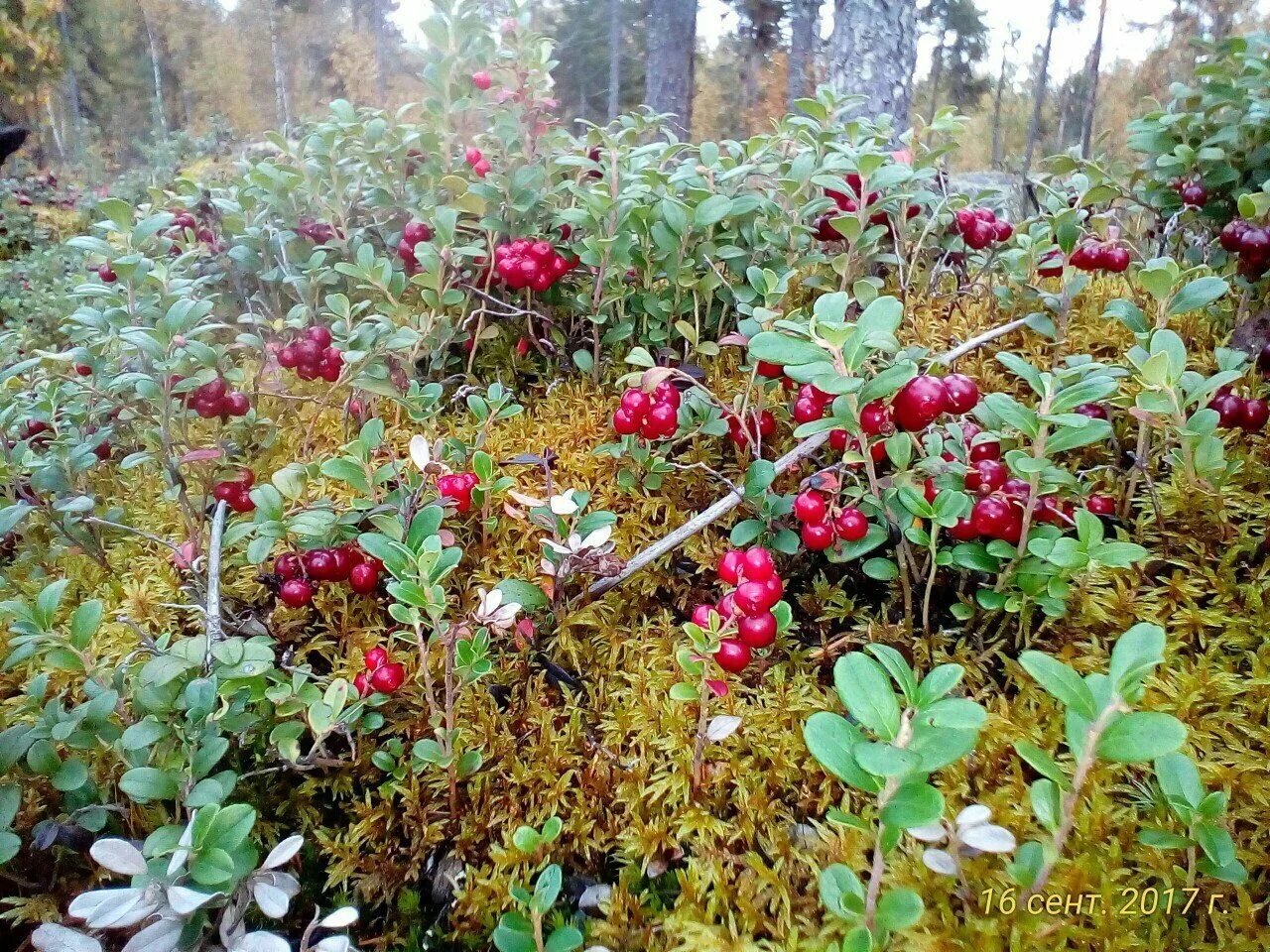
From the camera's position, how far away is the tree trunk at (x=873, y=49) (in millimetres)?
3998

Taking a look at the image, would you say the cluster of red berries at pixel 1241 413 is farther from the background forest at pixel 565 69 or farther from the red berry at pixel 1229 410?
the background forest at pixel 565 69

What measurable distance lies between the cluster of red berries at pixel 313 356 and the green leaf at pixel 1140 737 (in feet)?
6.45

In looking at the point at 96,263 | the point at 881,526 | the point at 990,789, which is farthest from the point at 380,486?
the point at 96,263

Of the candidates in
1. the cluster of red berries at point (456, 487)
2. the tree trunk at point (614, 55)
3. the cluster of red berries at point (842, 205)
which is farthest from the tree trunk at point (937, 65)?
the cluster of red berries at point (456, 487)

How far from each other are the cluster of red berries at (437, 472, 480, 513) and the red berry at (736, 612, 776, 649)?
747 mm

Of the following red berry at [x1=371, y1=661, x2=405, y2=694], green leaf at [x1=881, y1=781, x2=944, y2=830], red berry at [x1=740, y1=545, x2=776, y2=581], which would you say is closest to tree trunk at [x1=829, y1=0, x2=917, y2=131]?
red berry at [x1=740, y1=545, x2=776, y2=581]

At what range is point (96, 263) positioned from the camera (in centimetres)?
280

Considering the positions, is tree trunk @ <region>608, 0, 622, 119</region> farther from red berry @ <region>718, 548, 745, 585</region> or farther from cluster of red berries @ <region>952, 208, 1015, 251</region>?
Result: red berry @ <region>718, 548, 745, 585</region>

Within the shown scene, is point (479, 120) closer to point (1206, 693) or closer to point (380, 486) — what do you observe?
point (380, 486)

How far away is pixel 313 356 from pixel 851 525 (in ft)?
5.24

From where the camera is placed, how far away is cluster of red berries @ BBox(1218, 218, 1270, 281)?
182 cm

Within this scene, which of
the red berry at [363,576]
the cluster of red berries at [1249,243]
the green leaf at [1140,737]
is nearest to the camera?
the green leaf at [1140,737]

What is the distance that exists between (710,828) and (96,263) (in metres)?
3.14

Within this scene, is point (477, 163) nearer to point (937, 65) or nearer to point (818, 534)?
point (818, 534)
